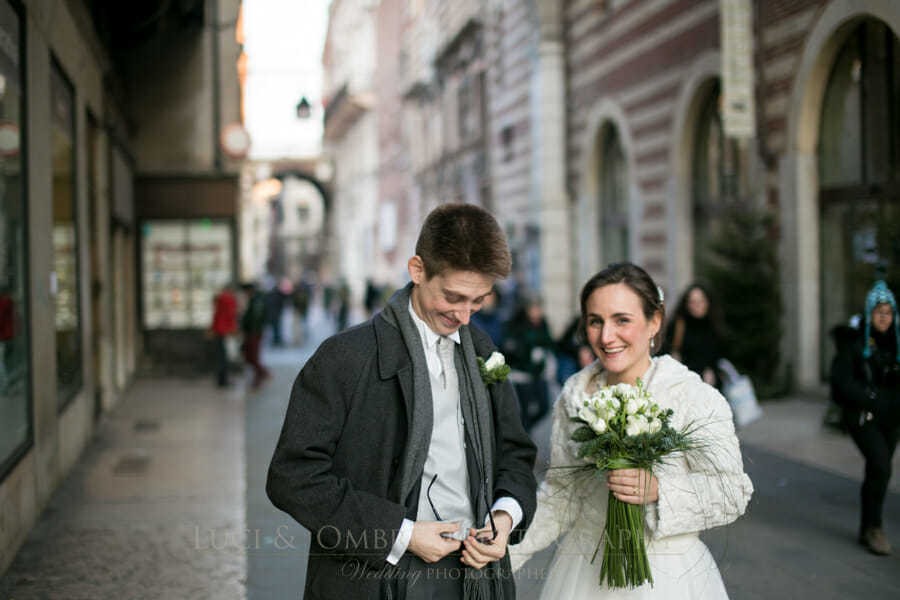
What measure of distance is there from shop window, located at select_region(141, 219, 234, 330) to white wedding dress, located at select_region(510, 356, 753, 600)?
1696 centimetres

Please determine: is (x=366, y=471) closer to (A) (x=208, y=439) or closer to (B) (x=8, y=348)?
(B) (x=8, y=348)

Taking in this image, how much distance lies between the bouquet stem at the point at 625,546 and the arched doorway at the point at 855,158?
9.24 metres

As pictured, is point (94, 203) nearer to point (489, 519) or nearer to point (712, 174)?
point (712, 174)

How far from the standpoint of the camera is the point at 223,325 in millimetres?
17766

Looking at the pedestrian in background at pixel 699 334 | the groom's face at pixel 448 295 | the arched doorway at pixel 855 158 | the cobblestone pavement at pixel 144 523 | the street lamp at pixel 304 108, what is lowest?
the cobblestone pavement at pixel 144 523

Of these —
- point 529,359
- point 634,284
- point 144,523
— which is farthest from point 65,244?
point 634,284

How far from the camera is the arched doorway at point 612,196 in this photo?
816 inches

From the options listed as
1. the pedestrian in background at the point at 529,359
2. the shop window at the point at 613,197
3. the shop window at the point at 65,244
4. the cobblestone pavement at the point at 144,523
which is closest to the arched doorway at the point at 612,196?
the shop window at the point at 613,197

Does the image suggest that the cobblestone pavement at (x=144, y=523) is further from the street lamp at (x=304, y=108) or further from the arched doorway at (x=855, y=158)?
the street lamp at (x=304, y=108)

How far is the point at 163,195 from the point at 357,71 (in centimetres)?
4331

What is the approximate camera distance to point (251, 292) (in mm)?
18344

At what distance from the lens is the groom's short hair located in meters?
2.93

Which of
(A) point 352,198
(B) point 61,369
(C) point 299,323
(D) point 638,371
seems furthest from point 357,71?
(D) point 638,371

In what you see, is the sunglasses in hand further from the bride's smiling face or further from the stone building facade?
the stone building facade
